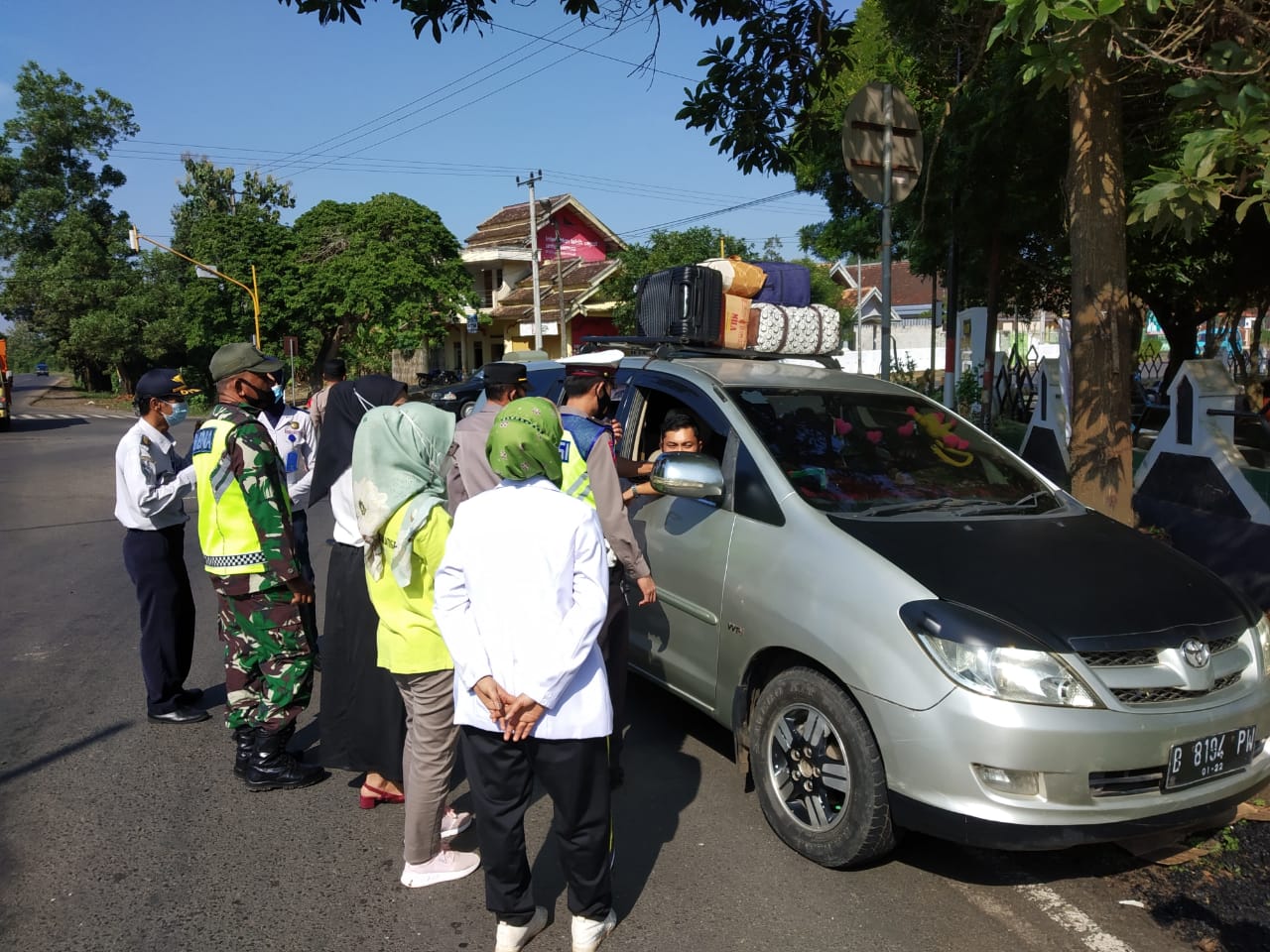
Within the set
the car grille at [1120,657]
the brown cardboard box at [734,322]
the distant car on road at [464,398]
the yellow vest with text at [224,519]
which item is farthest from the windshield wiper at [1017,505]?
the distant car on road at [464,398]

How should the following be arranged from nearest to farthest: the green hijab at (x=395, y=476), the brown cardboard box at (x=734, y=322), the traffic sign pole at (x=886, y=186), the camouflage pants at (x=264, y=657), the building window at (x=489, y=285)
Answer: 1. the green hijab at (x=395, y=476)
2. the camouflage pants at (x=264, y=657)
3. the brown cardboard box at (x=734, y=322)
4. the traffic sign pole at (x=886, y=186)
5. the building window at (x=489, y=285)

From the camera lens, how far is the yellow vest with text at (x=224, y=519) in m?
4.09

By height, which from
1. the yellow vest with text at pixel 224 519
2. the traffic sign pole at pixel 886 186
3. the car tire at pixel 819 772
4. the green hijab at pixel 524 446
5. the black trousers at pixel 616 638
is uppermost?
the traffic sign pole at pixel 886 186

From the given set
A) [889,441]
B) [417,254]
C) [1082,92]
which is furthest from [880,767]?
[417,254]

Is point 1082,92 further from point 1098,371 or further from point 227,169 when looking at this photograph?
point 227,169

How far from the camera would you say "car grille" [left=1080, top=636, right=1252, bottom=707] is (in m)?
3.07

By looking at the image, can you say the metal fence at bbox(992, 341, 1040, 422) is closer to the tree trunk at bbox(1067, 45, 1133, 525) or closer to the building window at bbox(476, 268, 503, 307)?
the tree trunk at bbox(1067, 45, 1133, 525)

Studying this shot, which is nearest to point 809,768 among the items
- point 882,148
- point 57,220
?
point 882,148

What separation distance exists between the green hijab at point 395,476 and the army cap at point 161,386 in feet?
6.00

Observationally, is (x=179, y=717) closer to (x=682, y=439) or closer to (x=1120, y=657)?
(x=682, y=439)

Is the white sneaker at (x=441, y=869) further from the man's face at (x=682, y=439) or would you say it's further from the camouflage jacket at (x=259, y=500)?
the man's face at (x=682, y=439)

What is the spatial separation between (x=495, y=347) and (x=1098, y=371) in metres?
40.9

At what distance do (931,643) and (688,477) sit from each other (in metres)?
1.27

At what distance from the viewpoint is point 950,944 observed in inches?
122
